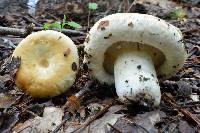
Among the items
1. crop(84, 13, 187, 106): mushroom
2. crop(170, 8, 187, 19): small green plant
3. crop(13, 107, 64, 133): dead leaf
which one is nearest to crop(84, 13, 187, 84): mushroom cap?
crop(84, 13, 187, 106): mushroom

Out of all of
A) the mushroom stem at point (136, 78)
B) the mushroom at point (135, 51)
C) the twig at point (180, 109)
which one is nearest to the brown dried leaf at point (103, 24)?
the mushroom at point (135, 51)

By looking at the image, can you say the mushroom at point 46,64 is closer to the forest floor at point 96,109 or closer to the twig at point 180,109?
the forest floor at point 96,109

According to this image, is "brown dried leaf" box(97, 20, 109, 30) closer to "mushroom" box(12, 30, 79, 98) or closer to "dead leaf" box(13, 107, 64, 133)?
"mushroom" box(12, 30, 79, 98)

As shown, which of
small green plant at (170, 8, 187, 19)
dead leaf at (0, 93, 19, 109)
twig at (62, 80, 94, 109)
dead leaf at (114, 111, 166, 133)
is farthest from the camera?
small green plant at (170, 8, 187, 19)

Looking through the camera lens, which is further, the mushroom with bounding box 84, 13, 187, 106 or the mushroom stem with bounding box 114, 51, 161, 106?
the mushroom stem with bounding box 114, 51, 161, 106

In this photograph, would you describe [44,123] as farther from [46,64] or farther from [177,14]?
[177,14]

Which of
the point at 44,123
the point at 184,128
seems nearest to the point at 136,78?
the point at 184,128

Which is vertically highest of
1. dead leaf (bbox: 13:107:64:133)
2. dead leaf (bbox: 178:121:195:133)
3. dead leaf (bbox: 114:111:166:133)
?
dead leaf (bbox: 114:111:166:133)

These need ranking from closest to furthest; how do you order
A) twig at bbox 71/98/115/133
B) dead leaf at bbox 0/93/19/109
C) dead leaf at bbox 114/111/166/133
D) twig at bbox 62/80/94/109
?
dead leaf at bbox 114/111/166/133 < twig at bbox 71/98/115/133 < twig at bbox 62/80/94/109 < dead leaf at bbox 0/93/19/109

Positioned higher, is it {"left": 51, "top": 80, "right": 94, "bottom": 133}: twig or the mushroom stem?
the mushroom stem
